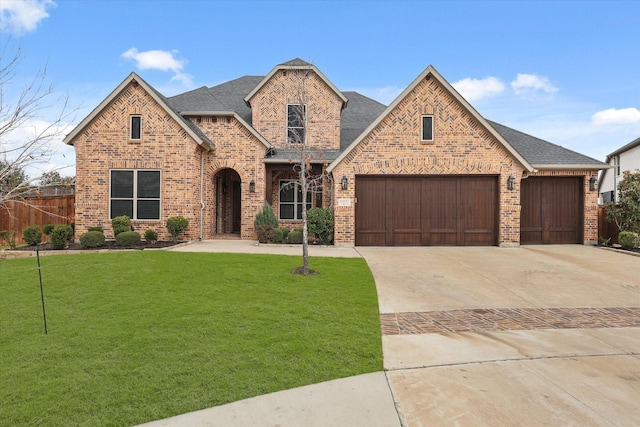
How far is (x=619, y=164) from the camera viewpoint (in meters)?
29.5

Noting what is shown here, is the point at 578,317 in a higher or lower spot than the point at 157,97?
lower

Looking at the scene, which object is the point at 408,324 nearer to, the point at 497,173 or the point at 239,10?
the point at 497,173

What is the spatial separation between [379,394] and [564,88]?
21950 millimetres

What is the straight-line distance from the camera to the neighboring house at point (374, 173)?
1316 centimetres

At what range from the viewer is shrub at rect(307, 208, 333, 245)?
13188 millimetres

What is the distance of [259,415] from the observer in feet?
9.61

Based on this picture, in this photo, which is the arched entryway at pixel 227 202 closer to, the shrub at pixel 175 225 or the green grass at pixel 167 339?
the shrub at pixel 175 225

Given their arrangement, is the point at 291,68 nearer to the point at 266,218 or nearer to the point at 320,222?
the point at 266,218

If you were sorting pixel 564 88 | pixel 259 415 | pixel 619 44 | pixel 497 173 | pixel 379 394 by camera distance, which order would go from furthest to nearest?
pixel 564 88, pixel 619 44, pixel 497 173, pixel 379 394, pixel 259 415

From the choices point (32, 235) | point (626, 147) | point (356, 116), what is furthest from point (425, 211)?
point (626, 147)

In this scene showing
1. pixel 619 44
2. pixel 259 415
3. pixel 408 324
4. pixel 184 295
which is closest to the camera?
pixel 259 415

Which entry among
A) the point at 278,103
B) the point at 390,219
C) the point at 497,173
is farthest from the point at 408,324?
the point at 278,103

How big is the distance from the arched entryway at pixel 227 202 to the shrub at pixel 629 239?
15116 millimetres

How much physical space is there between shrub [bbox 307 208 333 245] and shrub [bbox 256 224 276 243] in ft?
4.75
